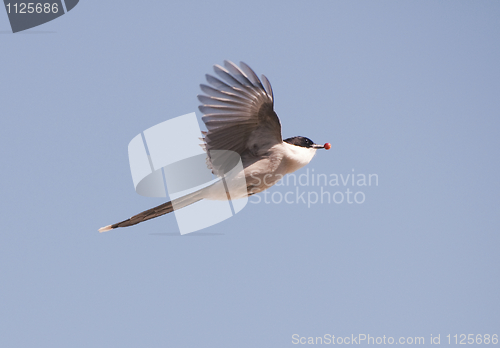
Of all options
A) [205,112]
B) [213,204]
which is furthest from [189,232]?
[205,112]

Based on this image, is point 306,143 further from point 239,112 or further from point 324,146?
point 239,112

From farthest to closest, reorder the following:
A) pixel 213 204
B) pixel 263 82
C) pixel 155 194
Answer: pixel 213 204, pixel 155 194, pixel 263 82

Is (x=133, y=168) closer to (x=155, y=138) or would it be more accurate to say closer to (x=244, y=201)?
(x=155, y=138)

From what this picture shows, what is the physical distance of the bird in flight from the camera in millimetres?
4406

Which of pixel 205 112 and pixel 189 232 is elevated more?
pixel 205 112

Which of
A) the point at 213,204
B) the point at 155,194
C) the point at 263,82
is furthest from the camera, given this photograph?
the point at 213,204

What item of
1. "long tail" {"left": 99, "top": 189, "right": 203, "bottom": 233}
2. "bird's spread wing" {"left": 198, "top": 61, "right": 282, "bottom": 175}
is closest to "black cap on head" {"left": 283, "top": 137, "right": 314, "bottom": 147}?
"bird's spread wing" {"left": 198, "top": 61, "right": 282, "bottom": 175}

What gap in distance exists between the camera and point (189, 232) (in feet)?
15.9

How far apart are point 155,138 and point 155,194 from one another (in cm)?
55

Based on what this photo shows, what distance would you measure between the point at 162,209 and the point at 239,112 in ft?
3.60

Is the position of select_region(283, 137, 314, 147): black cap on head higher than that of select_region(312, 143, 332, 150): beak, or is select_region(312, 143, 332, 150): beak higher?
select_region(283, 137, 314, 147): black cap on head

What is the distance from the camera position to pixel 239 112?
459cm

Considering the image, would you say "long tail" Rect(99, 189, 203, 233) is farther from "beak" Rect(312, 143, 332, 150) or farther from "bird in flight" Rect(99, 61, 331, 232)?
"beak" Rect(312, 143, 332, 150)

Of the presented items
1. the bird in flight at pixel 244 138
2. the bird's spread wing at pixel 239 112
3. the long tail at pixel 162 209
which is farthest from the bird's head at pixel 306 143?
the long tail at pixel 162 209
